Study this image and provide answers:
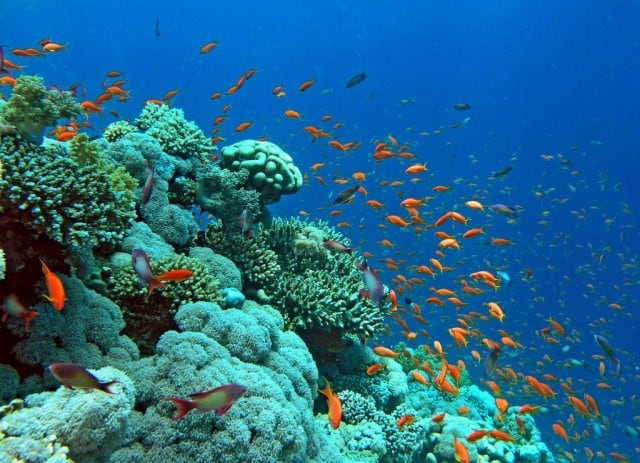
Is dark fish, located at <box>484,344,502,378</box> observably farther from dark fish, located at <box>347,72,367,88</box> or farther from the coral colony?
dark fish, located at <box>347,72,367,88</box>

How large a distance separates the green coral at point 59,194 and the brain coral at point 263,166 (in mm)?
3618

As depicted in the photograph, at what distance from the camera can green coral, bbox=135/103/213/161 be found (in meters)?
7.33

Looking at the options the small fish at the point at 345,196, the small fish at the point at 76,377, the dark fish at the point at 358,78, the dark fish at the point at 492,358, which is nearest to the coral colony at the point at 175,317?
the small fish at the point at 76,377

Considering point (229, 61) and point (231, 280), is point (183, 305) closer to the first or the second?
point (231, 280)

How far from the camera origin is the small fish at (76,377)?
98.0 inches

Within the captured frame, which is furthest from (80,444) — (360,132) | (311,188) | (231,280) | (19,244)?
(360,132)

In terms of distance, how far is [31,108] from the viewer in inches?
150

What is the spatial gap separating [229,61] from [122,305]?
10469cm

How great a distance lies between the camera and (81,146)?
4.02m

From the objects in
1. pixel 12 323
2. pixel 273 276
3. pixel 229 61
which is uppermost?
pixel 229 61

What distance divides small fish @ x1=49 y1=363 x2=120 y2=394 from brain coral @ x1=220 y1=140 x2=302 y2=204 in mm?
5291

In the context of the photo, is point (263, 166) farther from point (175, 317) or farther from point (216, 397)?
point (216, 397)

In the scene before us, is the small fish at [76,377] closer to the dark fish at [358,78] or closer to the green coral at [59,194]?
the green coral at [59,194]

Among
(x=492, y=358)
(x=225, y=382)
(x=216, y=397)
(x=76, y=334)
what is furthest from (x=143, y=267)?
(x=492, y=358)
